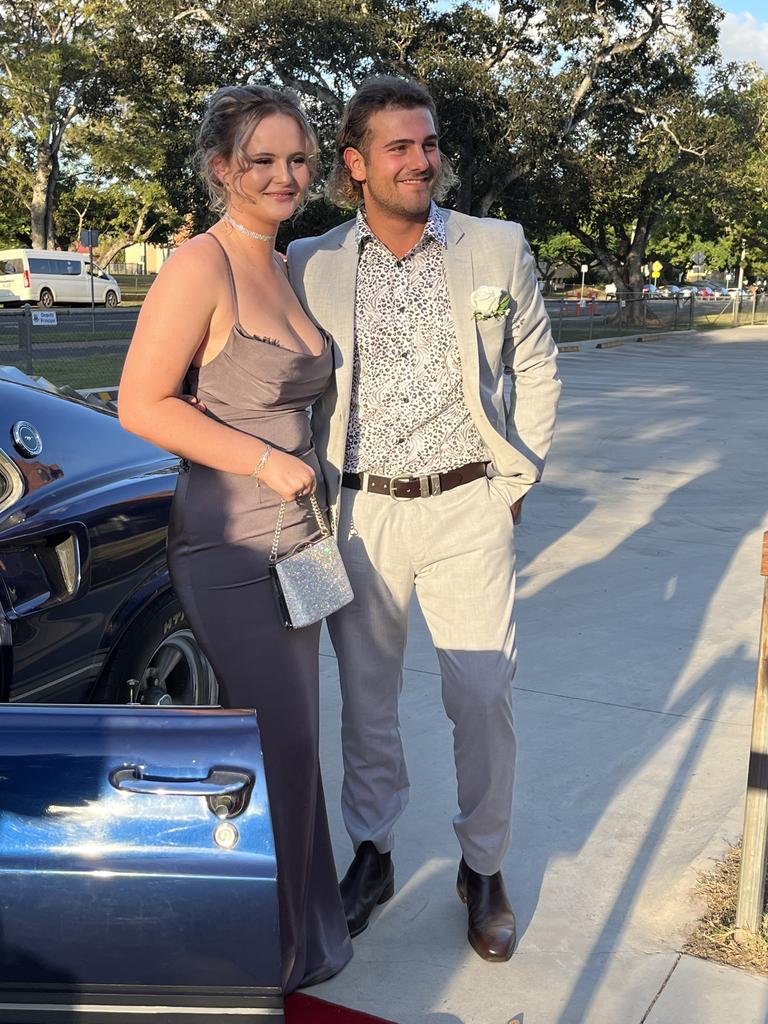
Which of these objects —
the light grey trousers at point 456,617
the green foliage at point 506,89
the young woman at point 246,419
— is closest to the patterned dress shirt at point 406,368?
the light grey trousers at point 456,617

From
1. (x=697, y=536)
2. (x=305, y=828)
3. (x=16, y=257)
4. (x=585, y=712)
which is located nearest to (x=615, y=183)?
(x=16, y=257)

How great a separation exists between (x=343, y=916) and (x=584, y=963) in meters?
0.62

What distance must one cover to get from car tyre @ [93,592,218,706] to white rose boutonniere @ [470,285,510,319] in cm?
117

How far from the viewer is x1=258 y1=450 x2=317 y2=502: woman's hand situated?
7.80ft

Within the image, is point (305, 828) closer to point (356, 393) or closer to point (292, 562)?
point (292, 562)

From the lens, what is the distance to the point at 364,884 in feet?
10.2

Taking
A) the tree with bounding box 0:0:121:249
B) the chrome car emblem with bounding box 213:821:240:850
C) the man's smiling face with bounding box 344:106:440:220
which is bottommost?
the chrome car emblem with bounding box 213:821:240:850

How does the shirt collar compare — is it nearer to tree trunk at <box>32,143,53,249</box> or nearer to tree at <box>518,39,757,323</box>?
tree at <box>518,39,757,323</box>

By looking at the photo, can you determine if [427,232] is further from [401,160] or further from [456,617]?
[456,617]

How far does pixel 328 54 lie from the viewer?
27531 millimetres

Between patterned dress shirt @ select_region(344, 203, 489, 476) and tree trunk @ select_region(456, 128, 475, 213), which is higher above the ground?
tree trunk @ select_region(456, 128, 475, 213)

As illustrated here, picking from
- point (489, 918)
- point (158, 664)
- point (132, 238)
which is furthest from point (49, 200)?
point (489, 918)

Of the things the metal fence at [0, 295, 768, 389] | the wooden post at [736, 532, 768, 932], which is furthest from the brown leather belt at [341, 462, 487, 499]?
the metal fence at [0, 295, 768, 389]

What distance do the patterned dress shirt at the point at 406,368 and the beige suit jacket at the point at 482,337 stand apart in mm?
44
